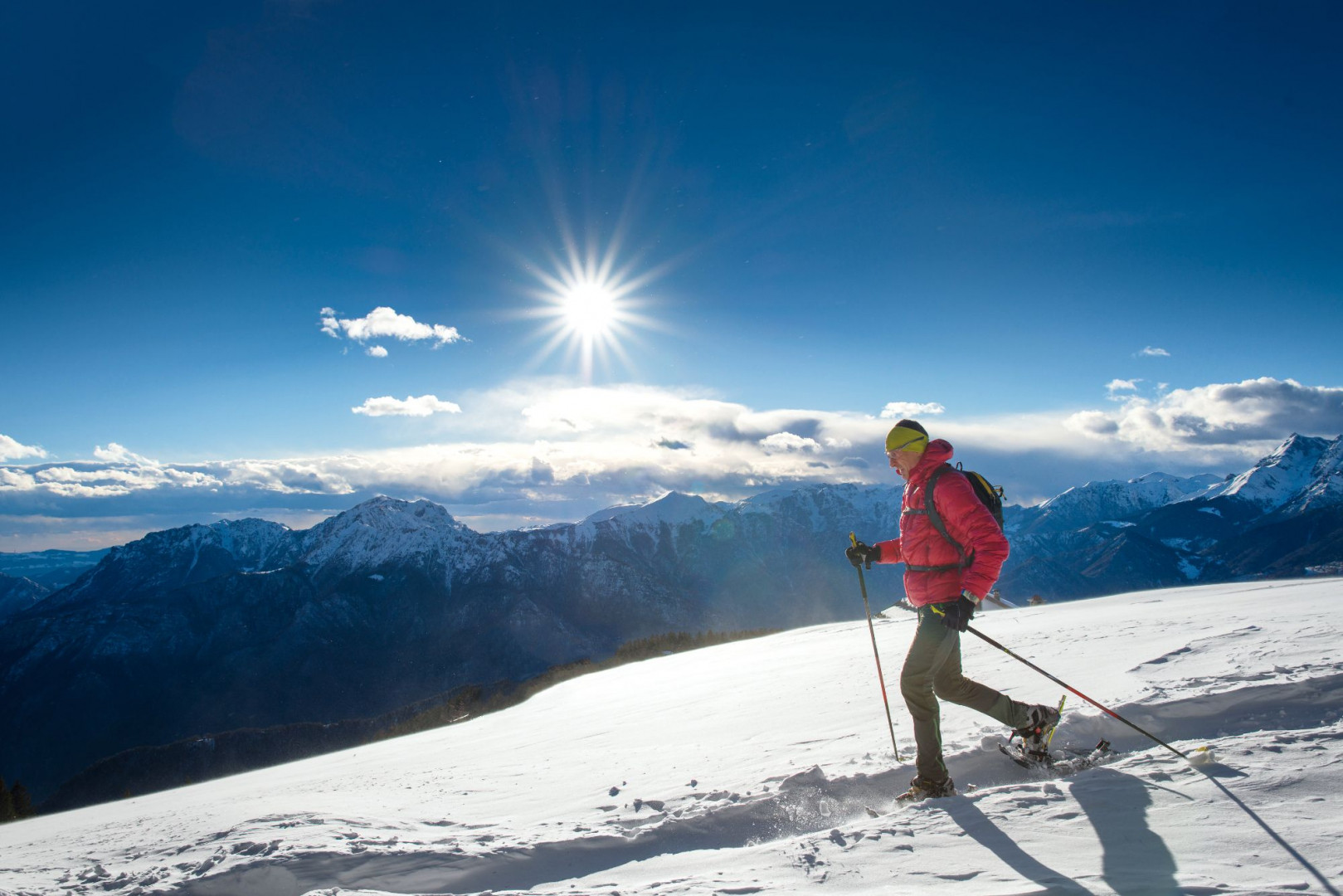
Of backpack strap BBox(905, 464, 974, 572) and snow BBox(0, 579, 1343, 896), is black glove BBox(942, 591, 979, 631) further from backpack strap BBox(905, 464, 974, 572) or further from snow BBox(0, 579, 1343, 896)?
snow BBox(0, 579, 1343, 896)

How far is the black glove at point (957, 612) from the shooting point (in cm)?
524

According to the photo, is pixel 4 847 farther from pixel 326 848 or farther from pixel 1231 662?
pixel 1231 662

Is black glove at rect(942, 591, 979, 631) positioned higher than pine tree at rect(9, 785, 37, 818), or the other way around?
black glove at rect(942, 591, 979, 631)

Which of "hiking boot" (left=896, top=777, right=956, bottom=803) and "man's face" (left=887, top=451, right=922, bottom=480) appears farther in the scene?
"man's face" (left=887, top=451, right=922, bottom=480)

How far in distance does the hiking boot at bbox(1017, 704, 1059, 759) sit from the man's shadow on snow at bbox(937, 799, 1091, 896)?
1154 mm

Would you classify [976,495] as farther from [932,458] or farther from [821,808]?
[821,808]

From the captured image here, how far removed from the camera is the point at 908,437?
18.7 ft

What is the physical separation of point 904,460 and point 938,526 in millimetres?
663

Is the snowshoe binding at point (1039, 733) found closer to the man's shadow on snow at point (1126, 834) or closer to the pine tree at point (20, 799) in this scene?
the man's shadow on snow at point (1126, 834)

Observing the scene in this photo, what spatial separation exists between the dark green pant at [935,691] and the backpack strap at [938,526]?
1.23 feet

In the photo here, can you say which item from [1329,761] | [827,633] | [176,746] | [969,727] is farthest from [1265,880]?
[176,746]

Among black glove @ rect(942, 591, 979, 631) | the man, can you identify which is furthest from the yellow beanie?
black glove @ rect(942, 591, 979, 631)

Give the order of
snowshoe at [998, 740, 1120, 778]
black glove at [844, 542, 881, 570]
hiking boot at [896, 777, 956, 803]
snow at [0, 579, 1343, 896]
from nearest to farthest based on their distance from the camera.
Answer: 1. snow at [0, 579, 1343, 896]
2. hiking boot at [896, 777, 956, 803]
3. snowshoe at [998, 740, 1120, 778]
4. black glove at [844, 542, 881, 570]

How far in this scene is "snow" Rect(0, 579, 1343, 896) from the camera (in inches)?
140
